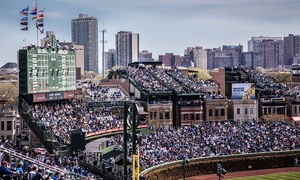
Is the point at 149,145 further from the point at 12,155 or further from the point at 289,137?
the point at 12,155

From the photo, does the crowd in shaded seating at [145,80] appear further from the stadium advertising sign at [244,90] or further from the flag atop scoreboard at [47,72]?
the flag atop scoreboard at [47,72]

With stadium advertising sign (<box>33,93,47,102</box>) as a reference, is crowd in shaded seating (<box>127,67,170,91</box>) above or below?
above

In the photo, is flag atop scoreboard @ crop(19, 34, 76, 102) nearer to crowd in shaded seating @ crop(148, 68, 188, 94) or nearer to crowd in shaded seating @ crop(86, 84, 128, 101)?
crowd in shaded seating @ crop(86, 84, 128, 101)

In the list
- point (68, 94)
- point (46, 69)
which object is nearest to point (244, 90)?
point (68, 94)

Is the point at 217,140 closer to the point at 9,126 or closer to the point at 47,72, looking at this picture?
the point at 47,72

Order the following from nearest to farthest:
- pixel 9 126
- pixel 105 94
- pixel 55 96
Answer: pixel 55 96 → pixel 9 126 → pixel 105 94

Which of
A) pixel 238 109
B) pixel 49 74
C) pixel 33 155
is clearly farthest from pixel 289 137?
pixel 33 155

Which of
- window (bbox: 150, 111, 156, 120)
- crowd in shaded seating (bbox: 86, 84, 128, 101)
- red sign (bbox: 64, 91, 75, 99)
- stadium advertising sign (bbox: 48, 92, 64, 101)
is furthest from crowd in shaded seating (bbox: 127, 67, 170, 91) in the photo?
stadium advertising sign (bbox: 48, 92, 64, 101)
